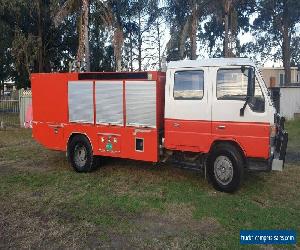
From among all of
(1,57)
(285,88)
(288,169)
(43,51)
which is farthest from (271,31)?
(288,169)

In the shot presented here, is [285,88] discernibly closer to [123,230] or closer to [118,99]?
[118,99]

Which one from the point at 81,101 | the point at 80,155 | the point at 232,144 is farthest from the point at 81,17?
the point at 232,144

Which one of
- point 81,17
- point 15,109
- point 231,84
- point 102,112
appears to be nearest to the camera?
point 231,84

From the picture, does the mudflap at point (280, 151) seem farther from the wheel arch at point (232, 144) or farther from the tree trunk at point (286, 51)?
the tree trunk at point (286, 51)

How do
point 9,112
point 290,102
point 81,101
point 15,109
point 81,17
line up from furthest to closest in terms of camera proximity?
point 290,102
point 9,112
point 15,109
point 81,17
point 81,101

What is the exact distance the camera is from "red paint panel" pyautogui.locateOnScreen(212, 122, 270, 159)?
303 inches

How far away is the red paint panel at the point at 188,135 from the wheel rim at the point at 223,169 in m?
0.35

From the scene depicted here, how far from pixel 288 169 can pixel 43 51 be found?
71.8 feet

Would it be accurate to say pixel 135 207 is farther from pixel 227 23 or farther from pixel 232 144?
pixel 227 23

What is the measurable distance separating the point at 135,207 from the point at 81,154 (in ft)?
11.4

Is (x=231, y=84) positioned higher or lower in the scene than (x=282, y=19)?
lower

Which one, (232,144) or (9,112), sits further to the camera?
(9,112)

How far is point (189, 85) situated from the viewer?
28.0 ft

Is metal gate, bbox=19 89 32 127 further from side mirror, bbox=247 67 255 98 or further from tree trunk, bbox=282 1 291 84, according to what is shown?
tree trunk, bbox=282 1 291 84
